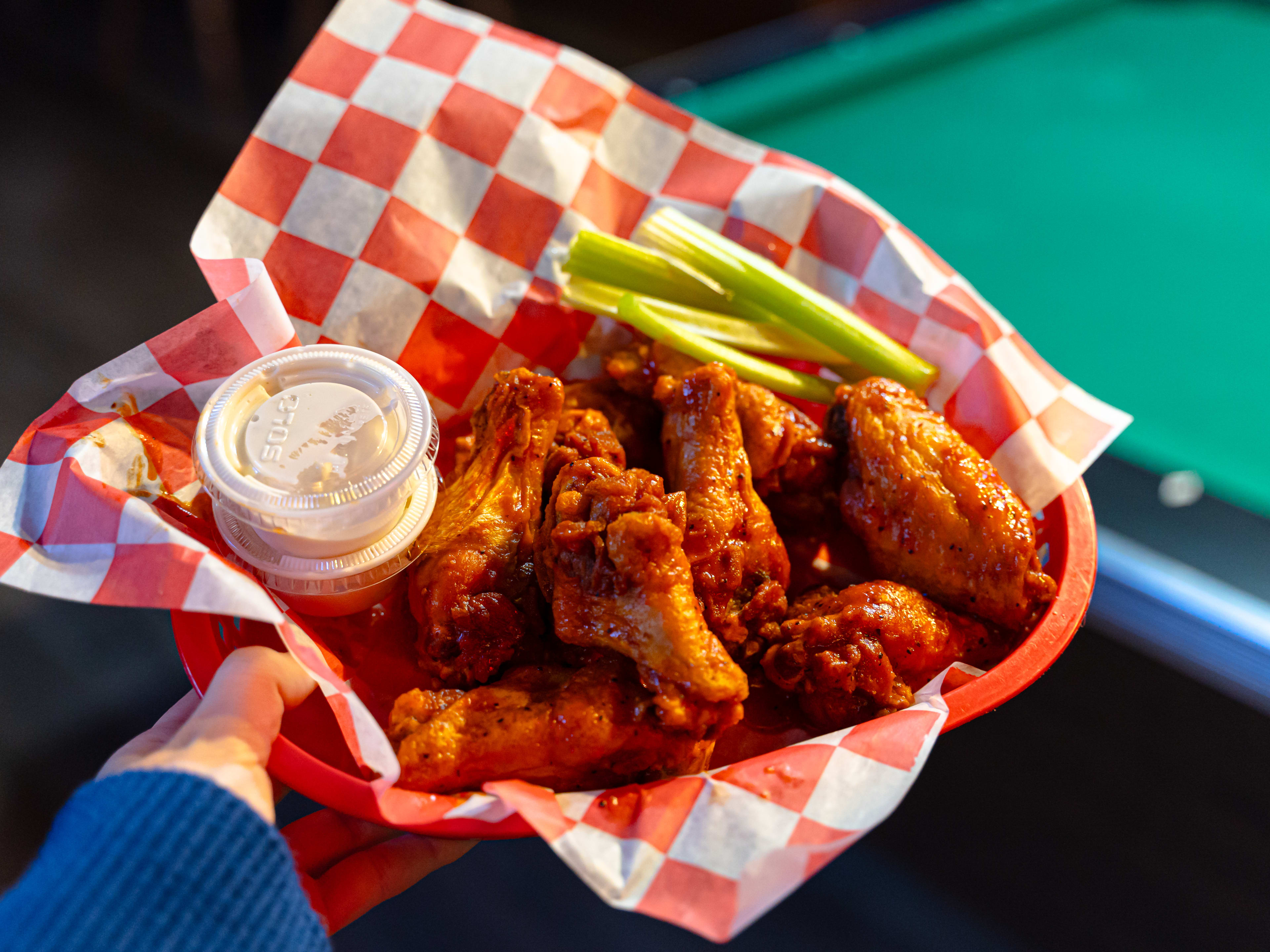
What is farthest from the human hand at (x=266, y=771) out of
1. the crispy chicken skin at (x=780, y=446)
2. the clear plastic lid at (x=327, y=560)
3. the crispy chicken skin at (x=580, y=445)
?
the crispy chicken skin at (x=780, y=446)

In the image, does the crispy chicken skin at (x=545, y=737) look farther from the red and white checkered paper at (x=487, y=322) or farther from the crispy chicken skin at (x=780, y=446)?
the crispy chicken skin at (x=780, y=446)

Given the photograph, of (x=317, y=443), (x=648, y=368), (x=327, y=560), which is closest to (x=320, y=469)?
(x=317, y=443)

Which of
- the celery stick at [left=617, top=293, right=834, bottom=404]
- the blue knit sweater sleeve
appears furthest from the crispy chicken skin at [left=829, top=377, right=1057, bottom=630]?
the blue knit sweater sleeve

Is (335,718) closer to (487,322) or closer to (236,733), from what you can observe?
(236,733)

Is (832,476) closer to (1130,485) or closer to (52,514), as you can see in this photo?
(1130,485)

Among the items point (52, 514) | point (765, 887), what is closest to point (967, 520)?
point (765, 887)

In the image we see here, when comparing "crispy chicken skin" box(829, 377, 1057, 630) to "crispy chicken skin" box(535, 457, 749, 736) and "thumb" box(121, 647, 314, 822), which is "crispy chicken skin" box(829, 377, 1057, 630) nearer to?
"crispy chicken skin" box(535, 457, 749, 736)
